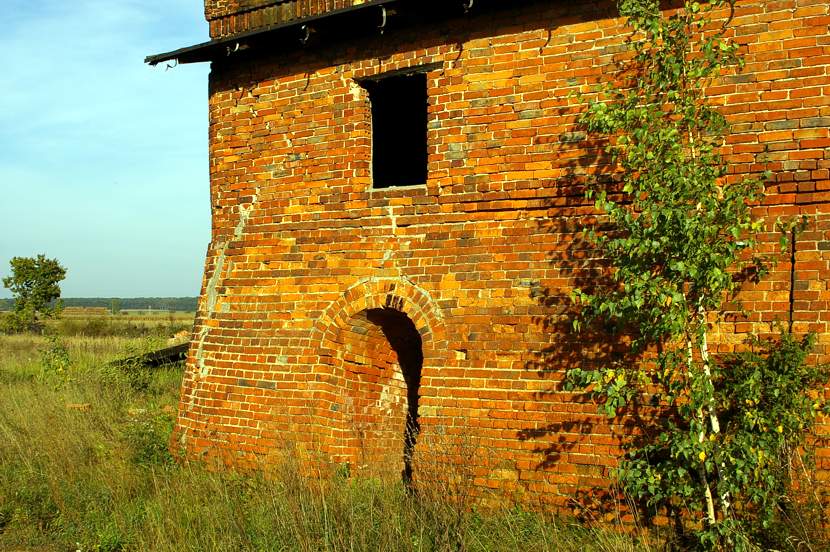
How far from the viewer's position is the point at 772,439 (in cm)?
495

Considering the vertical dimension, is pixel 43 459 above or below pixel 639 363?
below

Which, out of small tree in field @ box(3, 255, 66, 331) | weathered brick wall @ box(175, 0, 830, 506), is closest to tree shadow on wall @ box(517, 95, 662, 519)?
weathered brick wall @ box(175, 0, 830, 506)

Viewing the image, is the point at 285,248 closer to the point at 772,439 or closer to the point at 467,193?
the point at 467,193

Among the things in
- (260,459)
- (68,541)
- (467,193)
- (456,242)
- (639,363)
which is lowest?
(68,541)

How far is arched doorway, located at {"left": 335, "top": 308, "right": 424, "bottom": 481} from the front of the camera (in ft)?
24.6

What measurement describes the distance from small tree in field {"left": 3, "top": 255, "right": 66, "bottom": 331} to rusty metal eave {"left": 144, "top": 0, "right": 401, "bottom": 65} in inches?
1164

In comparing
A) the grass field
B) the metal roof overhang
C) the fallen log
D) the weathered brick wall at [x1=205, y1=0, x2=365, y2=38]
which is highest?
the weathered brick wall at [x1=205, y1=0, x2=365, y2=38]

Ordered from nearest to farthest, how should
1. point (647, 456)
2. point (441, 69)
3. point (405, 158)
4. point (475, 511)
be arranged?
point (647, 456)
point (475, 511)
point (441, 69)
point (405, 158)

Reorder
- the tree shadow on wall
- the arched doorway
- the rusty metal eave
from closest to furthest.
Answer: the tree shadow on wall → the rusty metal eave → the arched doorway

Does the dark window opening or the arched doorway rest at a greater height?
the dark window opening

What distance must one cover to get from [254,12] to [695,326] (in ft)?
20.1

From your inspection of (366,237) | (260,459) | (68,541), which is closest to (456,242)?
(366,237)

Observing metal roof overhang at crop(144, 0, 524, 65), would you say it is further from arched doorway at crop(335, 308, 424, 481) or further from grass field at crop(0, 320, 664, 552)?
grass field at crop(0, 320, 664, 552)

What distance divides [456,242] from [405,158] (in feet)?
12.5
